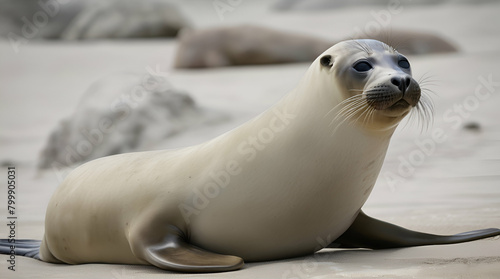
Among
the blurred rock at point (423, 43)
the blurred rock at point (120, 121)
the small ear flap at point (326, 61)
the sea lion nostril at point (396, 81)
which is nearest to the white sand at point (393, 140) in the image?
the blurred rock at point (120, 121)

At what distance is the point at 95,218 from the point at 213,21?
1389cm

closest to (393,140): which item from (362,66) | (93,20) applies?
(362,66)

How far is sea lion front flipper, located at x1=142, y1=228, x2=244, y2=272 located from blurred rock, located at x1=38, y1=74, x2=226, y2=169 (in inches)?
205

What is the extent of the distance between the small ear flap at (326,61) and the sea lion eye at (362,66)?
131mm

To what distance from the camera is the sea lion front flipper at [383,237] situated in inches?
160

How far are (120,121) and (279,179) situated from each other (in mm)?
5620

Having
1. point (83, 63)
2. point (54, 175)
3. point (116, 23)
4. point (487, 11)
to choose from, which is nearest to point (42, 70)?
point (83, 63)

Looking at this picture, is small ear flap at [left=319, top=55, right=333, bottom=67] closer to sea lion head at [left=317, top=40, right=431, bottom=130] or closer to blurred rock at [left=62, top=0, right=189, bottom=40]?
sea lion head at [left=317, top=40, right=431, bottom=130]

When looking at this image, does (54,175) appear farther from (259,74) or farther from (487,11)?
(487,11)

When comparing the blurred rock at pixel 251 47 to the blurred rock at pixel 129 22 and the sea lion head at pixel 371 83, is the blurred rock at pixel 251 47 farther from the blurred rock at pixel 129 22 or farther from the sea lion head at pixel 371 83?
the sea lion head at pixel 371 83

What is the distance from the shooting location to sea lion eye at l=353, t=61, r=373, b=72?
3.48m

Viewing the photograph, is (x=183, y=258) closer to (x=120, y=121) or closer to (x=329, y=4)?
(x=120, y=121)

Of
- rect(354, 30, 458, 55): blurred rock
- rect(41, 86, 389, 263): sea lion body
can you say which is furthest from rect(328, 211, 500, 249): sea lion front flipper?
rect(354, 30, 458, 55): blurred rock

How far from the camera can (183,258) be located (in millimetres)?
3490
